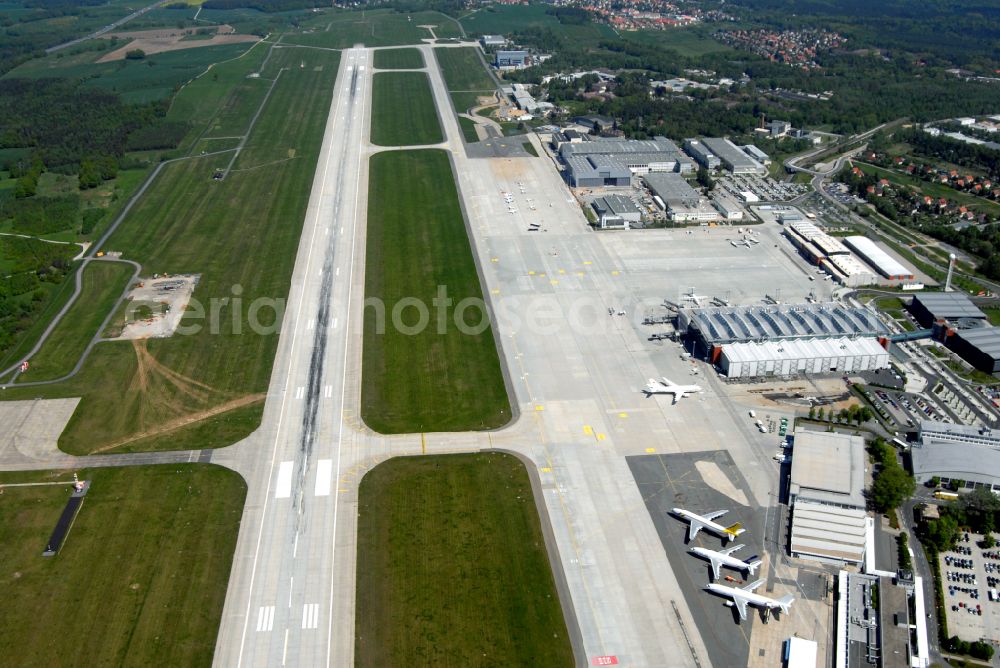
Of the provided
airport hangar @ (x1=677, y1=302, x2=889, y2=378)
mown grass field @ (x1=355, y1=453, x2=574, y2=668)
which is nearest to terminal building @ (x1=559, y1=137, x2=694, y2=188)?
airport hangar @ (x1=677, y1=302, x2=889, y2=378)

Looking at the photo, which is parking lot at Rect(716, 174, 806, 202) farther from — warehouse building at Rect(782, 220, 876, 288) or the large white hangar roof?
the large white hangar roof

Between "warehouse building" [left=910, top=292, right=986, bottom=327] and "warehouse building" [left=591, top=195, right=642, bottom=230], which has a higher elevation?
"warehouse building" [left=910, top=292, right=986, bottom=327]

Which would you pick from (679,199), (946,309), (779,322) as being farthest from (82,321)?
(946,309)

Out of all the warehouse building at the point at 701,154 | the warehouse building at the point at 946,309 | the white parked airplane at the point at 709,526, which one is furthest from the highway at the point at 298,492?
the warehouse building at the point at 701,154

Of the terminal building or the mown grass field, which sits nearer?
the mown grass field

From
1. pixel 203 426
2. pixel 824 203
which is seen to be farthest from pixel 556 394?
pixel 824 203

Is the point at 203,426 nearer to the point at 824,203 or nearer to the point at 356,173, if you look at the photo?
the point at 356,173
